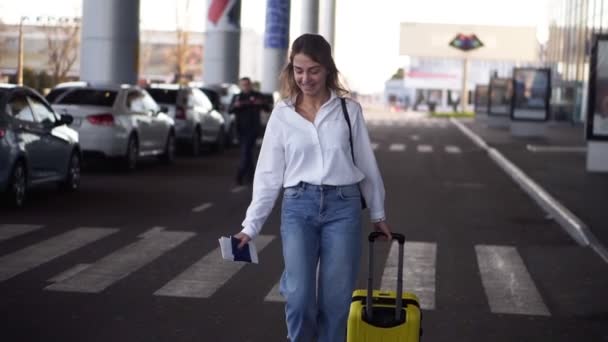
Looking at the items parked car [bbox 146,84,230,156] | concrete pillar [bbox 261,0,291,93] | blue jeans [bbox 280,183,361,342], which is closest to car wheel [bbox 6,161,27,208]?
blue jeans [bbox 280,183,361,342]

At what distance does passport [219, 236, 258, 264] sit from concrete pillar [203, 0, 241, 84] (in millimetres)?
43506

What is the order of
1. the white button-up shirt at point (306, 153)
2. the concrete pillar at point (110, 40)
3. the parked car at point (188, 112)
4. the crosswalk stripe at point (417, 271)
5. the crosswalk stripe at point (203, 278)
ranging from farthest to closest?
the parked car at point (188, 112)
the concrete pillar at point (110, 40)
the crosswalk stripe at point (417, 271)
the crosswalk stripe at point (203, 278)
the white button-up shirt at point (306, 153)

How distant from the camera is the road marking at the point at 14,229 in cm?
1337

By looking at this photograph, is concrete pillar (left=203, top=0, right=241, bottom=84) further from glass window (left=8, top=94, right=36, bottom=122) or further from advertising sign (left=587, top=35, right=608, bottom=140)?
glass window (left=8, top=94, right=36, bottom=122)

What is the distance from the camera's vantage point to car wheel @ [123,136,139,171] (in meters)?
23.8

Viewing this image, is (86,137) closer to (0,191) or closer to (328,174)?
(0,191)

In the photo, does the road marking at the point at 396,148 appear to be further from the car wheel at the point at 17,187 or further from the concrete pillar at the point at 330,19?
Answer: the concrete pillar at the point at 330,19

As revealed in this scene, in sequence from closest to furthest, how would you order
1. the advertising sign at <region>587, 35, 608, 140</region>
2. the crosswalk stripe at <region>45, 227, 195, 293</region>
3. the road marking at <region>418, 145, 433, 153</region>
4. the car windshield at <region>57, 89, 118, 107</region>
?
the crosswalk stripe at <region>45, 227, 195, 293</region>
the car windshield at <region>57, 89, 118, 107</region>
the advertising sign at <region>587, 35, 608, 140</region>
the road marking at <region>418, 145, 433, 153</region>

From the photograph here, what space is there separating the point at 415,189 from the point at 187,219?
22.7 feet

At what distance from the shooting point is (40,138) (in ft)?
56.2

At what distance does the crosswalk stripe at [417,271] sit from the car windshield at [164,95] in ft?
57.2

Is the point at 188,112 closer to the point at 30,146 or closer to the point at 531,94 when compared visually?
the point at 30,146

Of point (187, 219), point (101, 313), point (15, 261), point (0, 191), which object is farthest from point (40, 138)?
point (101, 313)

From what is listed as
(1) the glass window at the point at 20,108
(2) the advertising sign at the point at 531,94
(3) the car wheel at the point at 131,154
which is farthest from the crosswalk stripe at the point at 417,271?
(2) the advertising sign at the point at 531,94
